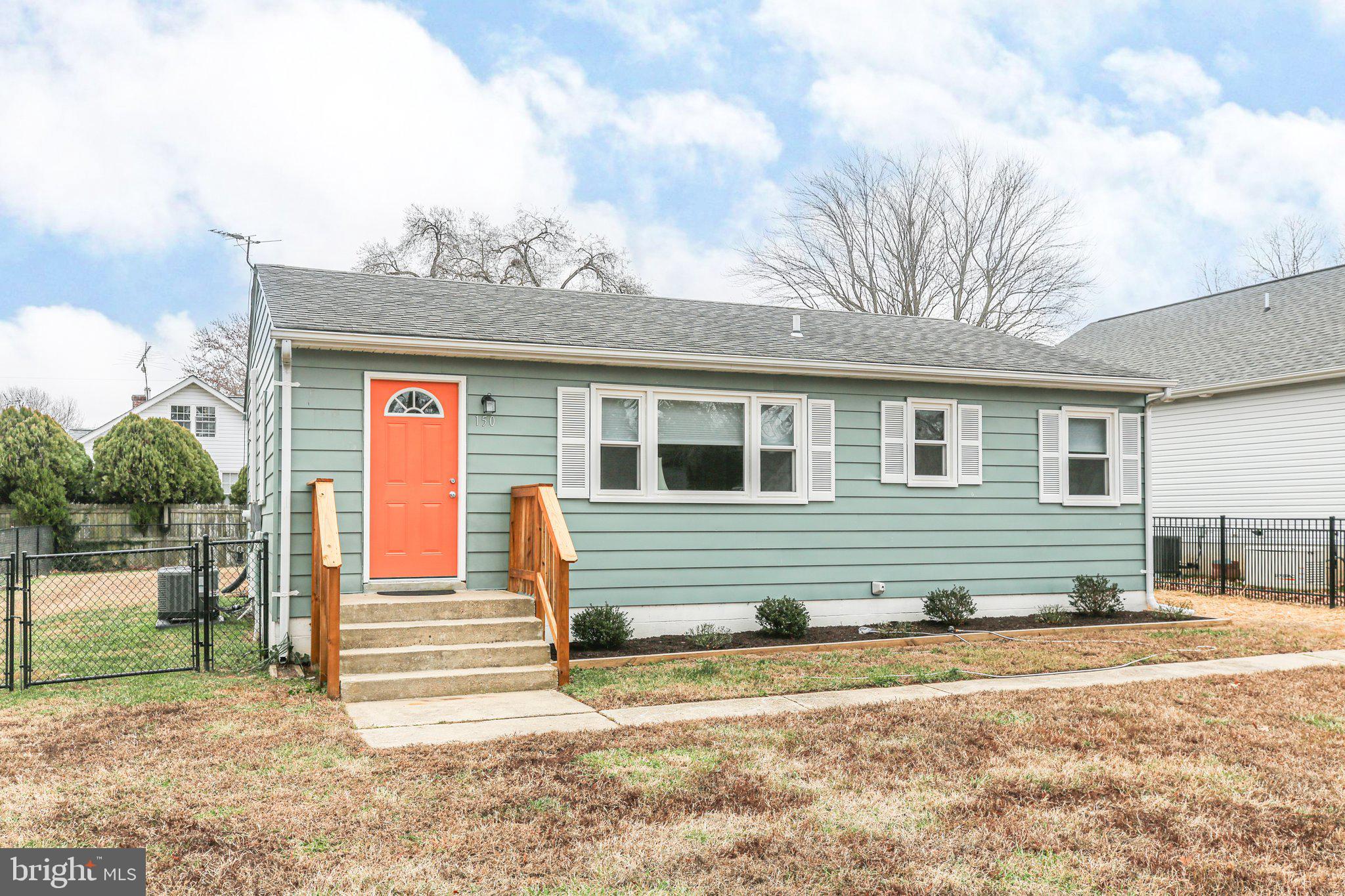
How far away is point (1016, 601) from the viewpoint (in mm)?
10336

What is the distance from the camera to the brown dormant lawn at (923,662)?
675cm

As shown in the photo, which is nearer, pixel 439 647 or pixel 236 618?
pixel 439 647

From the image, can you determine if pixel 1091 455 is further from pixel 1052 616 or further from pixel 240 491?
pixel 240 491

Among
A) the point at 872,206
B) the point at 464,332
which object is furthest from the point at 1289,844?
the point at 872,206

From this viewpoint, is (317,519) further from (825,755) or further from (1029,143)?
(1029,143)

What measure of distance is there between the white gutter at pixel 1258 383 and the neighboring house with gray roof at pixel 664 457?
4.41m

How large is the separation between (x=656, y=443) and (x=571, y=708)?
11.1 feet

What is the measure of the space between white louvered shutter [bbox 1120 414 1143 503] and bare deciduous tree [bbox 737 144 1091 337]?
50.2ft

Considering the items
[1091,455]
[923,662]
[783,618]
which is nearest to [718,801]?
[923,662]

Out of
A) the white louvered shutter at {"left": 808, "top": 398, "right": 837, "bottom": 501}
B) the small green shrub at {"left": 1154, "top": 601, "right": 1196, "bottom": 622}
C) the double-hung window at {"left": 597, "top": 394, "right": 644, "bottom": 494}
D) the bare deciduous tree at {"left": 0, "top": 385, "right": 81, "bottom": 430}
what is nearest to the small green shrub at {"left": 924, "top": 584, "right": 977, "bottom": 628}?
the white louvered shutter at {"left": 808, "top": 398, "right": 837, "bottom": 501}

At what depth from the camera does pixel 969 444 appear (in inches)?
400

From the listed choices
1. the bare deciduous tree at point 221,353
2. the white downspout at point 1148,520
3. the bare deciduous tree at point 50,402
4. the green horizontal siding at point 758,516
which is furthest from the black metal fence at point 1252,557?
the bare deciduous tree at point 50,402

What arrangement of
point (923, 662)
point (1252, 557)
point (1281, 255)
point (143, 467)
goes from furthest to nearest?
point (1281, 255)
point (143, 467)
point (1252, 557)
point (923, 662)

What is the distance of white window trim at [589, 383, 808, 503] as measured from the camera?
877cm
